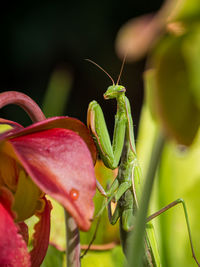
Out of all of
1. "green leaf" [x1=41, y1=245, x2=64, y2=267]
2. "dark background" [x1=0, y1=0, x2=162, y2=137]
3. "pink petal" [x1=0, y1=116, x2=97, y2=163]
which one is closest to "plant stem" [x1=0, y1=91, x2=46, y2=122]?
"pink petal" [x1=0, y1=116, x2=97, y2=163]

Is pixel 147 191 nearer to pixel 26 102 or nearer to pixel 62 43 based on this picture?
pixel 26 102

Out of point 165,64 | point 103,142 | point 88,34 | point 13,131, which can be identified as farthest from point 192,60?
point 88,34

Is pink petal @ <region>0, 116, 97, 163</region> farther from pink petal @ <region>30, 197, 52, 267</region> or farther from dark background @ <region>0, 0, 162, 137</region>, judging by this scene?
dark background @ <region>0, 0, 162, 137</region>

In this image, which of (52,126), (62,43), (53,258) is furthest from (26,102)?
(62,43)

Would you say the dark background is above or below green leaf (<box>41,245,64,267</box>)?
above

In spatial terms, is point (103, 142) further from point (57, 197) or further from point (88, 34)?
point (88, 34)
